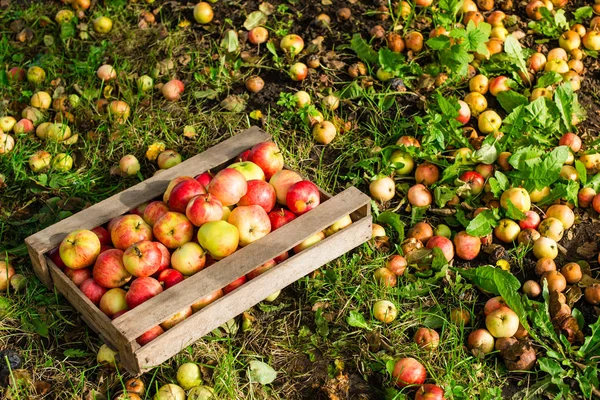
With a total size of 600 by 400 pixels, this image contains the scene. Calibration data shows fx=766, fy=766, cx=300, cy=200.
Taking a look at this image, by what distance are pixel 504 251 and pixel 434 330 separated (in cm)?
69

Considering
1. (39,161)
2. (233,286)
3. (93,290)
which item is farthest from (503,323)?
(39,161)

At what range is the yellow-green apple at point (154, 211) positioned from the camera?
4.11 m

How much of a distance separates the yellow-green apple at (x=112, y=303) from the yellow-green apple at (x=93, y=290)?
43 millimetres

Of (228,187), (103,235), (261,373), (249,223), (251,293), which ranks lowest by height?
(261,373)

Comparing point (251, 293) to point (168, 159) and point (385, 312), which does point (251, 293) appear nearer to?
point (385, 312)

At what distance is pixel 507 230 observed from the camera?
441 centimetres

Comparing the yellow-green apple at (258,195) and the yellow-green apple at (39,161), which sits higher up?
the yellow-green apple at (258,195)

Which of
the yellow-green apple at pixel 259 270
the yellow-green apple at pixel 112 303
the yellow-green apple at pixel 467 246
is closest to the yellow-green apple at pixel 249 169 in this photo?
the yellow-green apple at pixel 259 270

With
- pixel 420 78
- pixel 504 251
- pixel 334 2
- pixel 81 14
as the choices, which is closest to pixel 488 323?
pixel 504 251

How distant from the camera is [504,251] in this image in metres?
4.36

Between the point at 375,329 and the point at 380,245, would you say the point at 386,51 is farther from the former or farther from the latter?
the point at 375,329

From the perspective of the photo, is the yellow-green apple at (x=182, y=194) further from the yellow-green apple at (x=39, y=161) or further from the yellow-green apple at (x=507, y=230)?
the yellow-green apple at (x=507, y=230)

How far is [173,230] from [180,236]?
47mm

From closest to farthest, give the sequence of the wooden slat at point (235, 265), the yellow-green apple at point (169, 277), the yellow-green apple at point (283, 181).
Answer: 1. the wooden slat at point (235, 265)
2. the yellow-green apple at point (169, 277)
3. the yellow-green apple at point (283, 181)
